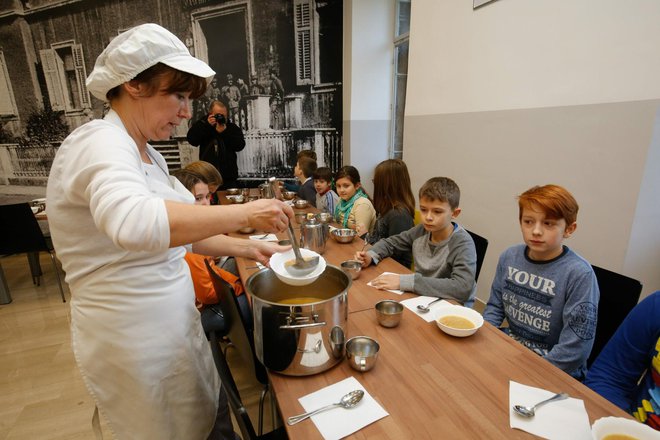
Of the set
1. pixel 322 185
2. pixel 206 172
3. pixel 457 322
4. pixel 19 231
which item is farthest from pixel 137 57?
pixel 19 231

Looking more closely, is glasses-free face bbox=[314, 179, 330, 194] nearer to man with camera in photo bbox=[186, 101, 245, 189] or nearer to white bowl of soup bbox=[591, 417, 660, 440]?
man with camera in photo bbox=[186, 101, 245, 189]

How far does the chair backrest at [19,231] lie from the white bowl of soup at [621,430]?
157 inches

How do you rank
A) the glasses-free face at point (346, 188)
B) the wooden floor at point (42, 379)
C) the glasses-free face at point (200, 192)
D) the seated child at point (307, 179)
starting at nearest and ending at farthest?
the wooden floor at point (42, 379)
the glasses-free face at point (200, 192)
the glasses-free face at point (346, 188)
the seated child at point (307, 179)

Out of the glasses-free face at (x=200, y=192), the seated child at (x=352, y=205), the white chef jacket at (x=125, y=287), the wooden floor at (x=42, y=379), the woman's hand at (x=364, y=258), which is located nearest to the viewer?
the white chef jacket at (x=125, y=287)

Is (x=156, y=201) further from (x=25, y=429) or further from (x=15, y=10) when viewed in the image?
(x=15, y=10)

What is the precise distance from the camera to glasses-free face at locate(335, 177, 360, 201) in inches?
111

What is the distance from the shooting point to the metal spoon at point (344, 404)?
82cm

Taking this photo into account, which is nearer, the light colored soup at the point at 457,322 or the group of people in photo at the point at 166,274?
the group of people in photo at the point at 166,274

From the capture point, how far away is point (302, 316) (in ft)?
2.80

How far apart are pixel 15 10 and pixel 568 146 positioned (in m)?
6.30

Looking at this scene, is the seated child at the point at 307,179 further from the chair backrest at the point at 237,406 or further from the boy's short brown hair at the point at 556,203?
the chair backrest at the point at 237,406

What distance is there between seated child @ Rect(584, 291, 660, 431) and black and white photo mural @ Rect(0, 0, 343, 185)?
14.7ft

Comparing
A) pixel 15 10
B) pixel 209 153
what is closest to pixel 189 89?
pixel 209 153

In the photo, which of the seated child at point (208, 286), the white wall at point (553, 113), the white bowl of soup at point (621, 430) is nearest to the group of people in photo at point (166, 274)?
the white bowl of soup at point (621, 430)
